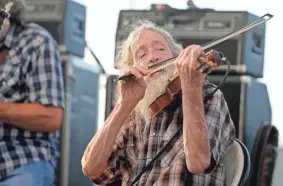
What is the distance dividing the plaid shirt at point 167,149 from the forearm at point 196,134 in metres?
0.06

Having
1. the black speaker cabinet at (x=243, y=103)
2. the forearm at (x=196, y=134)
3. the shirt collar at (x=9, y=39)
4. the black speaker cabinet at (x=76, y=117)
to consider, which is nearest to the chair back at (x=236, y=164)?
the forearm at (x=196, y=134)

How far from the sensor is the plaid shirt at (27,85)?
3.55 metres

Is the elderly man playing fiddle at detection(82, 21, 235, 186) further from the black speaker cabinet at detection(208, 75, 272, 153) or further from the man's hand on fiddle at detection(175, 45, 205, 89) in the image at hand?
Answer: the black speaker cabinet at detection(208, 75, 272, 153)

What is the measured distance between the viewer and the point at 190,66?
295 cm

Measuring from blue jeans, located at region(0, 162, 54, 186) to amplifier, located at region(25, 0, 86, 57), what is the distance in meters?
1.54

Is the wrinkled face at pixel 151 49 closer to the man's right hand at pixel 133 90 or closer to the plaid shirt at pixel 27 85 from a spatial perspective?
the man's right hand at pixel 133 90

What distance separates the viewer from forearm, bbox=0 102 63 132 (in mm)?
3504

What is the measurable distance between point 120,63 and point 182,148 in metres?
0.67

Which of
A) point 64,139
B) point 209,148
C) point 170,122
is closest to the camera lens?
point 209,148

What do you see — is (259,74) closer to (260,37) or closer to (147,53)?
(260,37)

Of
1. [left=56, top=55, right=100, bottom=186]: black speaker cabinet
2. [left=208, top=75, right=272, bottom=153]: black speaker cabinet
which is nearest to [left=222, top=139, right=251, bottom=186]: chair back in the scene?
[left=208, top=75, right=272, bottom=153]: black speaker cabinet

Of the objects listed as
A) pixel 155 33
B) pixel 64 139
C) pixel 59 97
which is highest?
pixel 155 33

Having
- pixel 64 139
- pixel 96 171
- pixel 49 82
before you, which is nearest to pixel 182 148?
pixel 96 171

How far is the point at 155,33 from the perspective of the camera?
3.61 m
